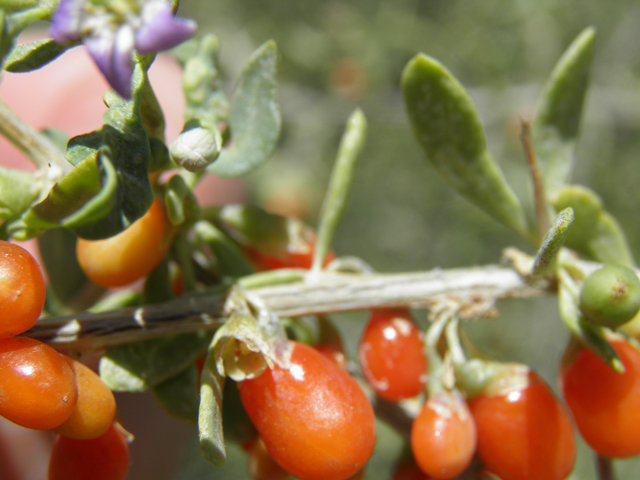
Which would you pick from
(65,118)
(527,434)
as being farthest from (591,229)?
(65,118)

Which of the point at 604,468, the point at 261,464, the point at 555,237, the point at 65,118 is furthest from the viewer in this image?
the point at 65,118

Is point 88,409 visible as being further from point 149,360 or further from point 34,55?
point 34,55

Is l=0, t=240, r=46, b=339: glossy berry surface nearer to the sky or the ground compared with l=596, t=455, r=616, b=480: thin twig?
nearer to the sky

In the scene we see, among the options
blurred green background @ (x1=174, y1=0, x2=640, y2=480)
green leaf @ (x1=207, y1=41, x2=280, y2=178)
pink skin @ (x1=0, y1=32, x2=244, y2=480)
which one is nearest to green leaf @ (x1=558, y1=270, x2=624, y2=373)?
green leaf @ (x1=207, y1=41, x2=280, y2=178)

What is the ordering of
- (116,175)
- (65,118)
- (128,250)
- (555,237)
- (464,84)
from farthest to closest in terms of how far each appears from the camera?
(464,84)
(65,118)
(128,250)
(555,237)
(116,175)

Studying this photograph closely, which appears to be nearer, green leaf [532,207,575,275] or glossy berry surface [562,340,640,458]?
green leaf [532,207,575,275]

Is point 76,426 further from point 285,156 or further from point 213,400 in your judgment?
point 285,156

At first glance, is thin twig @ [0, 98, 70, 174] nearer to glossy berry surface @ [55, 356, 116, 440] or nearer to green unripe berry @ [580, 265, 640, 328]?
glossy berry surface @ [55, 356, 116, 440]

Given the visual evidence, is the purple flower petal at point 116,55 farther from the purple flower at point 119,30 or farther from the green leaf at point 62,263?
the green leaf at point 62,263

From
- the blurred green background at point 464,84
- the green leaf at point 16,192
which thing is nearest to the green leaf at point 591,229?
the green leaf at point 16,192
